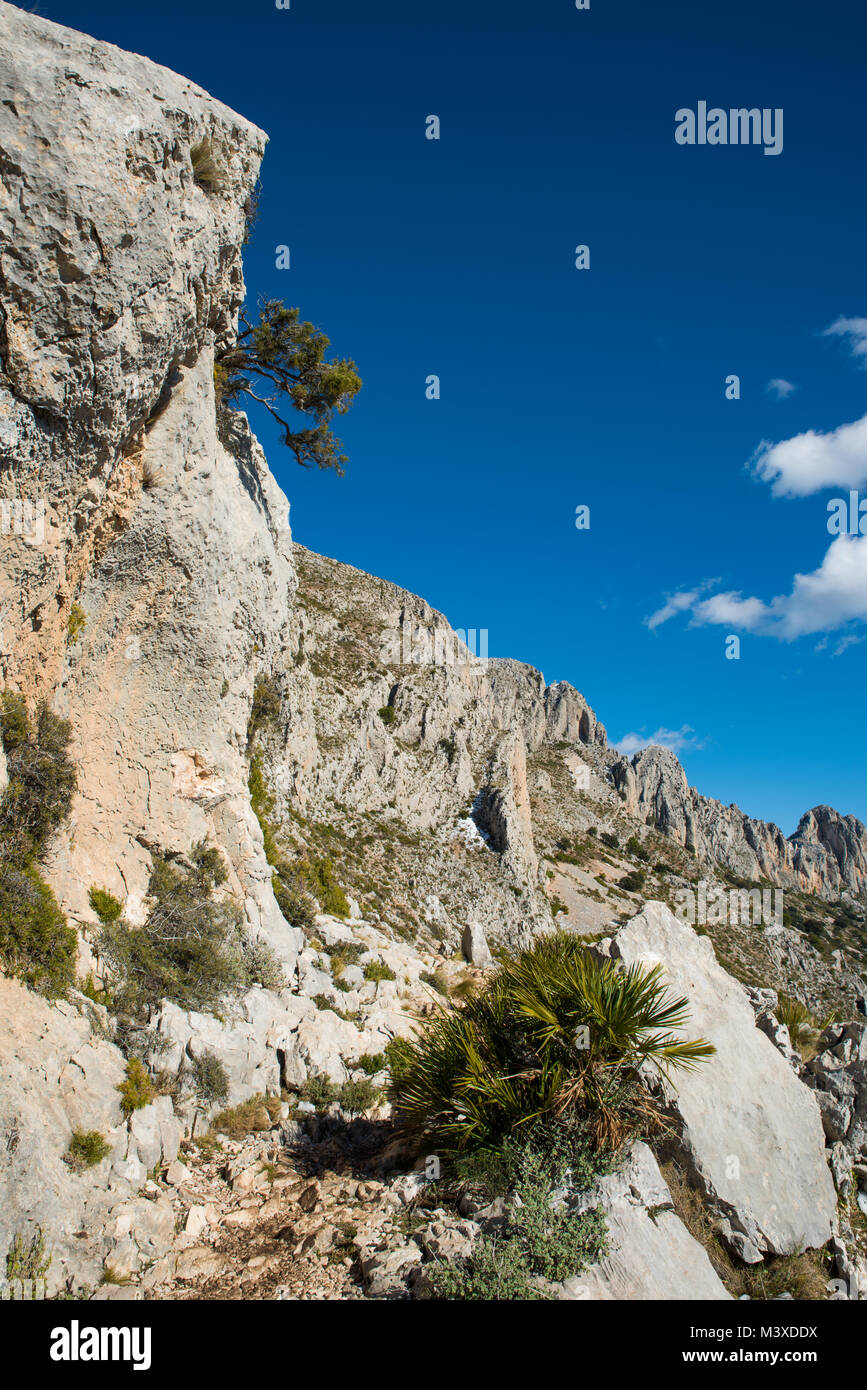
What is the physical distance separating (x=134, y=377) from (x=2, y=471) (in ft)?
8.49

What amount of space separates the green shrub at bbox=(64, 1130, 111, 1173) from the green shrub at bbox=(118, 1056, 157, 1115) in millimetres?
782

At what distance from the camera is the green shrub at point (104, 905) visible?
10594 mm

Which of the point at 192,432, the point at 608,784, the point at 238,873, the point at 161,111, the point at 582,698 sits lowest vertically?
the point at 238,873

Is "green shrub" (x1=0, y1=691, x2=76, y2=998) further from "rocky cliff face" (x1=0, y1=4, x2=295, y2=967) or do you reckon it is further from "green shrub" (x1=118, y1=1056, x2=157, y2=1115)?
"green shrub" (x1=118, y1=1056, x2=157, y2=1115)

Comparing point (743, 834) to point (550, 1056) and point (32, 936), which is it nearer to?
point (550, 1056)

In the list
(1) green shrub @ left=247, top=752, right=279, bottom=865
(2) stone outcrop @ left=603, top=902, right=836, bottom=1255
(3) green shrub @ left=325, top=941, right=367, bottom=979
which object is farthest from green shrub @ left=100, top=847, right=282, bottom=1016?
(2) stone outcrop @ left=603, top=902, right=836, bottom=1255

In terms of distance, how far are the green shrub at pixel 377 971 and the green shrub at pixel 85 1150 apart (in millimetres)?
9060

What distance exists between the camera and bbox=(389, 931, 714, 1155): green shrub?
23.1 feet

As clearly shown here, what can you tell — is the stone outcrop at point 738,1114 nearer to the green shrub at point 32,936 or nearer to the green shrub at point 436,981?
the green shrub at point 32,936

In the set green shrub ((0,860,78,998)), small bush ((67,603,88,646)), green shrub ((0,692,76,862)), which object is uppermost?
small bush ((67,603,88,646))

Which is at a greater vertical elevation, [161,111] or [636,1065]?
[161,111]

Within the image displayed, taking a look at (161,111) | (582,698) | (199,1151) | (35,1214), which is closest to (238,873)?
(199,1151)

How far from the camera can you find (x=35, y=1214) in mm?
6082

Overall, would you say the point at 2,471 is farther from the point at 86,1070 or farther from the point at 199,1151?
the point at 199,1151
